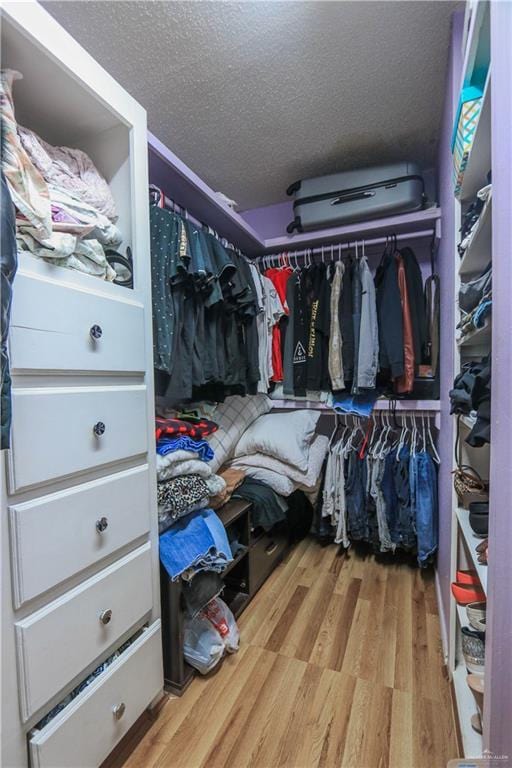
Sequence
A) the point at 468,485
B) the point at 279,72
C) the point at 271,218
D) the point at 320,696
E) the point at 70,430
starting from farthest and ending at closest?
the point at 271,218 < the point at 279,72 < the point at 320,696 < the point at 468,485 < the point at 70,430

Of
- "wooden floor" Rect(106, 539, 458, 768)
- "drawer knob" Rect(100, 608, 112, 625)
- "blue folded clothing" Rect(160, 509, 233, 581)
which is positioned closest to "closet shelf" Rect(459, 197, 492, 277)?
"blue folded clothing" Rect(160, 509, 233, 581)

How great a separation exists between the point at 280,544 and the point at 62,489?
61.2 inches

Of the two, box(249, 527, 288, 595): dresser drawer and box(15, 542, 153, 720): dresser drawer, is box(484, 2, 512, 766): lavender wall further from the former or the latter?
box(249, 527, 288, 595): dresser drawer

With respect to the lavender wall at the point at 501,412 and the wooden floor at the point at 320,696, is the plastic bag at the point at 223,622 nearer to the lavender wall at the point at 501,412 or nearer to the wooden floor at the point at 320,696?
the wooden floor at the point at 320,696

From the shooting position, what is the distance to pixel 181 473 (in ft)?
4.27

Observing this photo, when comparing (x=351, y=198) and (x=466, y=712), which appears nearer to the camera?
(x=466, y=712)

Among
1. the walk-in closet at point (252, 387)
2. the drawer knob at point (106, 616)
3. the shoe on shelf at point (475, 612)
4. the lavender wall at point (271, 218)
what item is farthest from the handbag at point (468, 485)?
the lavender wall at point (271, 218)

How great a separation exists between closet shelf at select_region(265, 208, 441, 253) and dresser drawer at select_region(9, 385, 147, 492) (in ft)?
5.33

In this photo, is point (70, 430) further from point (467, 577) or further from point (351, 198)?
point (351, 198)

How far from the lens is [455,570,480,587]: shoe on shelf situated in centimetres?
110

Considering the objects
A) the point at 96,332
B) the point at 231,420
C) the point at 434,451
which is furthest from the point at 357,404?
the point at 96,332

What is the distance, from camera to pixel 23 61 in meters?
0.84

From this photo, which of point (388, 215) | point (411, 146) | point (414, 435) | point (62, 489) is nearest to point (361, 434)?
point (414, 435)

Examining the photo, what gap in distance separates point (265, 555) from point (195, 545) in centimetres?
80
